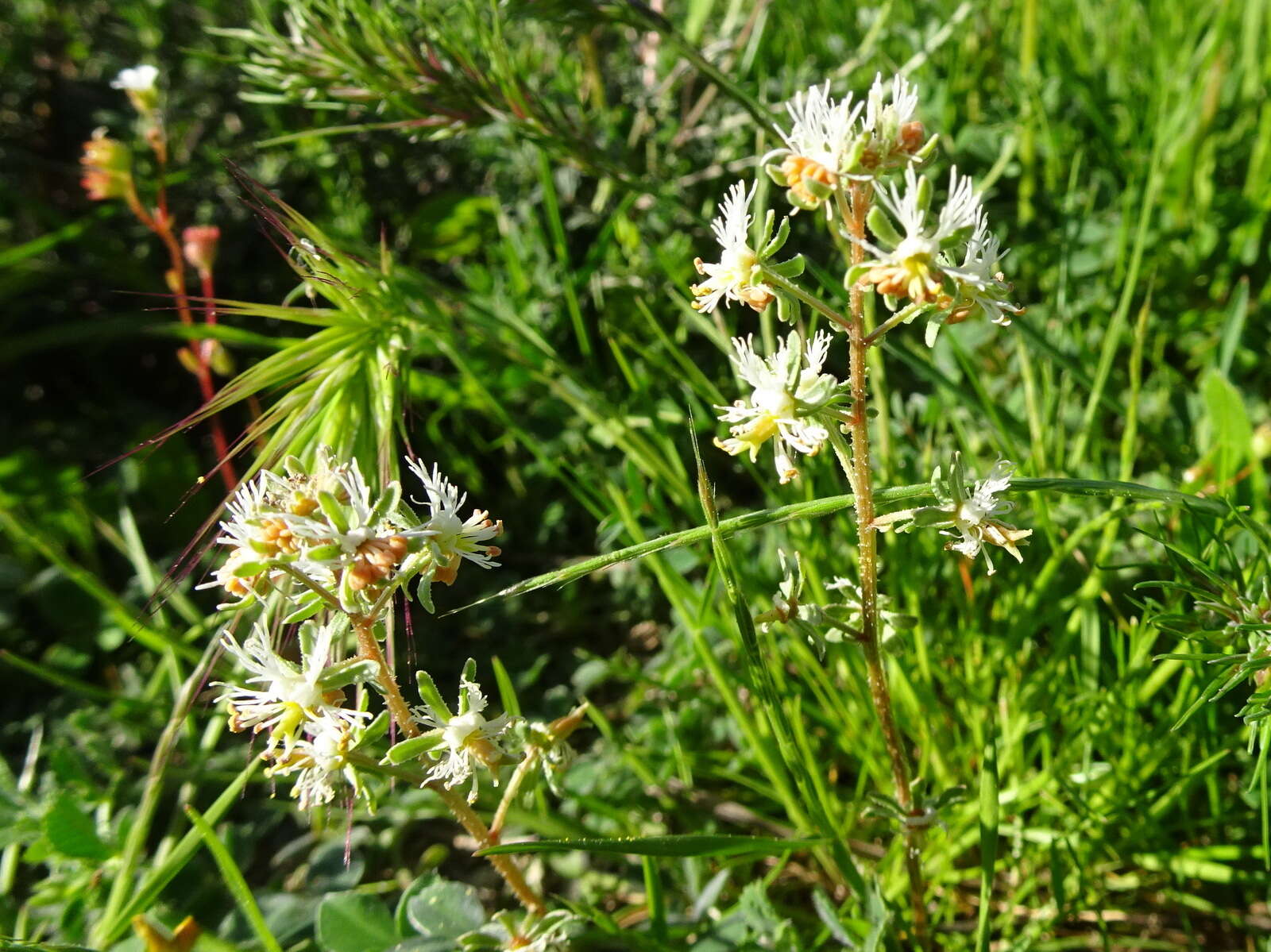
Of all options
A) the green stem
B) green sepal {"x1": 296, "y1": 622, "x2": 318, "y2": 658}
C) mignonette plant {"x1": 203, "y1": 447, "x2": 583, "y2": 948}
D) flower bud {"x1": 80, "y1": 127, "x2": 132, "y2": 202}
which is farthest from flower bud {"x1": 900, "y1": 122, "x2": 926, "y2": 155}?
flower bud {"x1": 80, "y1": 127, "x2": 132, "y2": 202}

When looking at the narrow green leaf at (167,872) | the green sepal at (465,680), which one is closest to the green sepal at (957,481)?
the green sepal at (465,680)

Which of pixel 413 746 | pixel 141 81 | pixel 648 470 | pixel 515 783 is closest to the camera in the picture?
pixel 413 746

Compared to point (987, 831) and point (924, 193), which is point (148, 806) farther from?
point (924, 193)

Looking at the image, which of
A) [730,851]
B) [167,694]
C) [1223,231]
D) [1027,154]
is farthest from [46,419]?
[1223,231]

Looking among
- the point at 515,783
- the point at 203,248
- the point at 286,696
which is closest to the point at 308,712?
the point at 286,696

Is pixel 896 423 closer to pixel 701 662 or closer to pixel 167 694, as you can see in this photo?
pixel 701 662

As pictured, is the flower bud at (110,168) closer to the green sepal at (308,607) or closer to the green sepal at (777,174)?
the green sepal at (308,607)
